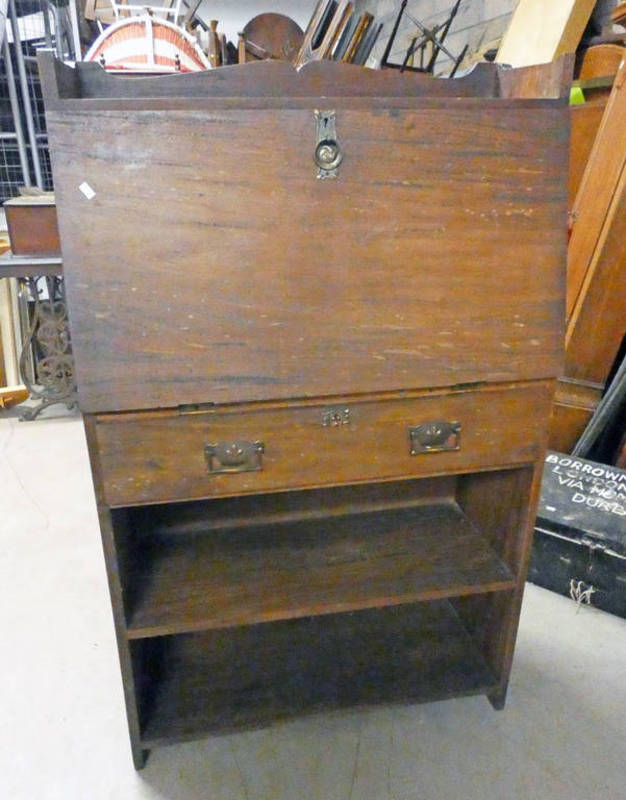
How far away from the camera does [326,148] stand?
0.83m

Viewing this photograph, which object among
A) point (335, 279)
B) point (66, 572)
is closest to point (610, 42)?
point (335, 279)

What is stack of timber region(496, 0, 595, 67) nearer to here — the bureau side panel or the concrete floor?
the bureau side panel

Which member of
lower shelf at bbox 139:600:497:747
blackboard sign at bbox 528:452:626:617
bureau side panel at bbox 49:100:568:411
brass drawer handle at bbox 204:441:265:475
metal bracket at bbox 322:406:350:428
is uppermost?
bureau side panel at bbox 49:100:568:411

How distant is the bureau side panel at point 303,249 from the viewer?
2.64ft

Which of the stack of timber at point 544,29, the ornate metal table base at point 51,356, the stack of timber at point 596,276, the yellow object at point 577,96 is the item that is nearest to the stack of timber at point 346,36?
the stack of timber at point 544,29

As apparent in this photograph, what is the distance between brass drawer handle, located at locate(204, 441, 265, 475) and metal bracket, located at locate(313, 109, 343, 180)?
402 millimetres

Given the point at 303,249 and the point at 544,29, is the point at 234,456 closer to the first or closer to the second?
the point at 303,249

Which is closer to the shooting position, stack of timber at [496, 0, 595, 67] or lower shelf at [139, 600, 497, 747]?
lower shelf at [139, 600, 497, 747]

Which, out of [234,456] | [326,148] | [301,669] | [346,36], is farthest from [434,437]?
[346,36]

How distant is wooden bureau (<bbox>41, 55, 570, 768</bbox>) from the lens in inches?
31.9

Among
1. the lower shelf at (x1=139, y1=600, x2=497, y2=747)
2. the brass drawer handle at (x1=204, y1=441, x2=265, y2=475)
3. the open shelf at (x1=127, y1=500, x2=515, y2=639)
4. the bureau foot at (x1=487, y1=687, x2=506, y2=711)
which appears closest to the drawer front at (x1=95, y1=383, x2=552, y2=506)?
the brass drawer handle at (x1=204, y1=441, x2=265, y2=475)

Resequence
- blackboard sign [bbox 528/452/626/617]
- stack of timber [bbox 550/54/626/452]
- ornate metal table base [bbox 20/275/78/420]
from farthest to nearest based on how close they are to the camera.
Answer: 1. ornate metal table base [bbox 20/275/78/420]
2. stack of timber [bbox 550/54/626/452]
3. blackboard sign [bbox 528/452/626/617]

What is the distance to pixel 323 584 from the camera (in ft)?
3.58

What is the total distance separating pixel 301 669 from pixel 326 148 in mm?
1019
